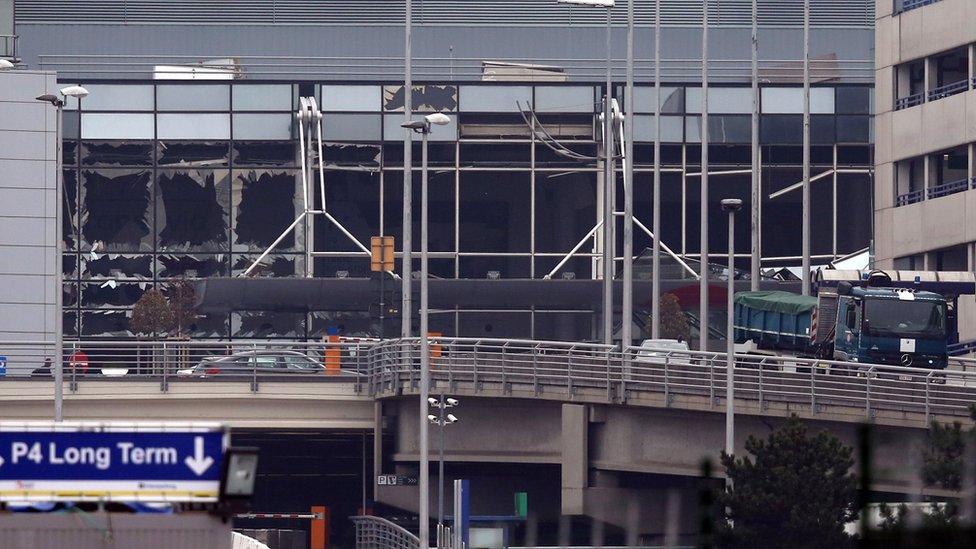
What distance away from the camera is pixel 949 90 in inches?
2309

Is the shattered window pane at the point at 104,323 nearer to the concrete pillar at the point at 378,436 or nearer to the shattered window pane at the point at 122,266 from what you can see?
the shattered window pane at the point at 122,266

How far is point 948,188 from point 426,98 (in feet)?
68.8

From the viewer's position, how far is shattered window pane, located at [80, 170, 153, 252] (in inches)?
2820

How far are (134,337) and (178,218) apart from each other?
4905mm

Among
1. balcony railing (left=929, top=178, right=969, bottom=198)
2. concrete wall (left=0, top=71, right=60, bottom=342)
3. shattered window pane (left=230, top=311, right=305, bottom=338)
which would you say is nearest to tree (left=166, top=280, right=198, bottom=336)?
shattered window pane (left=230, top=311, right=305, bottom=338)

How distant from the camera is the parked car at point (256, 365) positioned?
1864 inches

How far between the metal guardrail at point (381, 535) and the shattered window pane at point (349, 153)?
28.1 m

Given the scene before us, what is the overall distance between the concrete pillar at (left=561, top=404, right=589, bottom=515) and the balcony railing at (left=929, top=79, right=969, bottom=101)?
20248 mm

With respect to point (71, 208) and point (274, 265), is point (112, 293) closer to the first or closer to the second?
point (71, 208)

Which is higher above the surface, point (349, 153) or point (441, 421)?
point (349, 153)

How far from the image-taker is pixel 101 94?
238 feet

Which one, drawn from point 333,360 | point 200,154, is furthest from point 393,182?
point 333,360

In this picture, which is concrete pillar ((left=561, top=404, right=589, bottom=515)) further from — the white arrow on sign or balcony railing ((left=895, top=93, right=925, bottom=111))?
the white arrow on sign

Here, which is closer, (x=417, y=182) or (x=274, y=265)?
(x=274, y=265)
